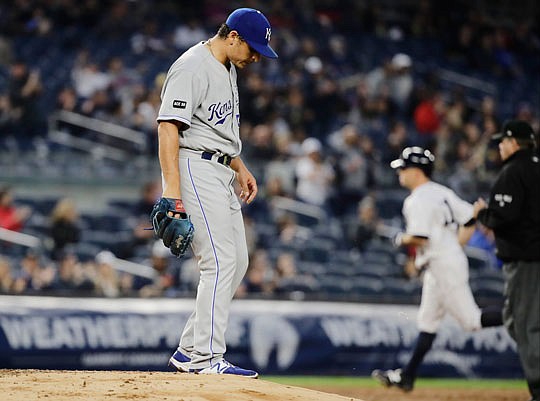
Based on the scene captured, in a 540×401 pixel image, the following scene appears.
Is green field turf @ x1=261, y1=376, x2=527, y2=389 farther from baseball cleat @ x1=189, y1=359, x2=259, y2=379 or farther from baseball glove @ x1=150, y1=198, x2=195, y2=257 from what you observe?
baseball glove @ x1=150, y1=198, x2=195, y2=257

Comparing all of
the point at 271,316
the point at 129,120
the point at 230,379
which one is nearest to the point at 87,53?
the point at 129,120

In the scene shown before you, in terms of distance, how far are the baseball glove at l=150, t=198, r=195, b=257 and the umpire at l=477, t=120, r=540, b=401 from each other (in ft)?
8.80

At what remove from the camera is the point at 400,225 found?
1420 cm

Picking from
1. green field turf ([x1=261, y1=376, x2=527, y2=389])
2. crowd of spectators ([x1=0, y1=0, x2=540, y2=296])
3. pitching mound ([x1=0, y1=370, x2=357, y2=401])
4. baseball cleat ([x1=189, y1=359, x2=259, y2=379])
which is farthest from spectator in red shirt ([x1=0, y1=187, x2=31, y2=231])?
baseball cleat ([x1=189, y1=359, x2=259, y2=379])

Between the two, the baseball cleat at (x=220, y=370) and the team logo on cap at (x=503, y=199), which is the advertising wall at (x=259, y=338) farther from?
the baseball cleat at (x=220, y=370)

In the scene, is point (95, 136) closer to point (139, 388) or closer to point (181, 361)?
point (181, 361)

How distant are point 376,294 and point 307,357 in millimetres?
1832

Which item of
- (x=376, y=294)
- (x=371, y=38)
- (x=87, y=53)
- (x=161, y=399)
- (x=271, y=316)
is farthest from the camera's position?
(x=371, y=38)

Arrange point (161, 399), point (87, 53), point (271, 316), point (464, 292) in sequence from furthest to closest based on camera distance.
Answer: point (87, 53) < point (271, 316) < point (464, 292) < point (161, 399)

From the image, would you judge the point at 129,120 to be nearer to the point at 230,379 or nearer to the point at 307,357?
the point at 307,357

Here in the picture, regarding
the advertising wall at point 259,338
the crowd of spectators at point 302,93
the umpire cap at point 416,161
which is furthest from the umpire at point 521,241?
the crowd of spectators at point 302,93

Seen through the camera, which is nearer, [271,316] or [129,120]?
[271,316]

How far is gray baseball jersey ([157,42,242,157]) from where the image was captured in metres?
5.59

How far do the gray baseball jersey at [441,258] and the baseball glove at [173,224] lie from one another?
3522 mm
